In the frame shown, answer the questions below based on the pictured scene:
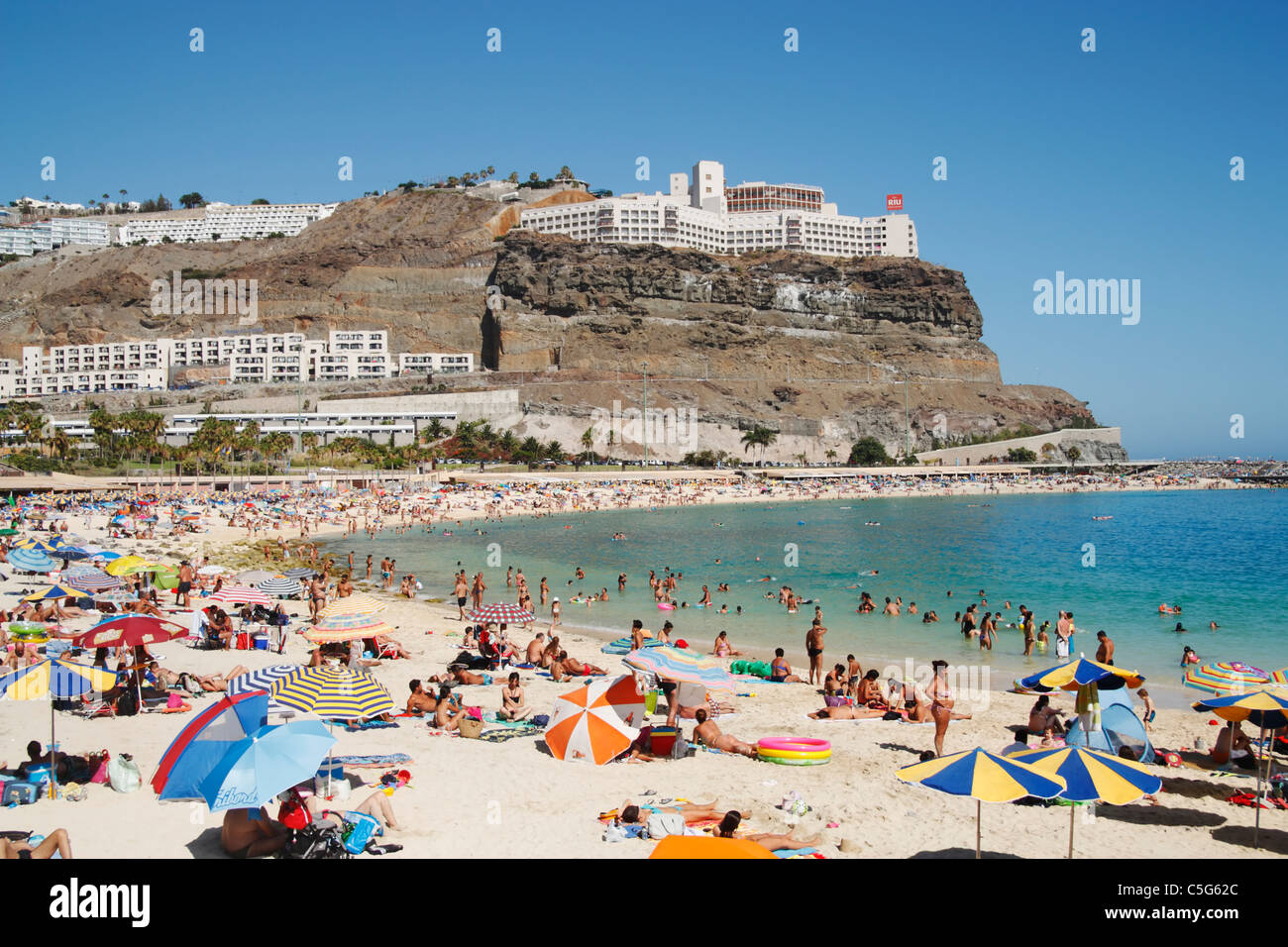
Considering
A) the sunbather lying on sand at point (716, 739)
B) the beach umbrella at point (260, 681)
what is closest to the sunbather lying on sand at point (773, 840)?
the sunbather lying on sand at point (716, 739)

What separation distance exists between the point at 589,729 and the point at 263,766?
4.20 meters

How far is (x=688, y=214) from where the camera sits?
127 meters

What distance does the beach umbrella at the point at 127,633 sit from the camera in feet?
39.9

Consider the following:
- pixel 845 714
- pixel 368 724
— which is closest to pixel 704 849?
pixel 368 724

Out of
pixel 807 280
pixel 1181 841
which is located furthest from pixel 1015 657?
pixel 807 280

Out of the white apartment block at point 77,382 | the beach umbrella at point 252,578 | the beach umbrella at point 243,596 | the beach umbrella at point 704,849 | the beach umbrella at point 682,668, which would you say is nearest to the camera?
the beach umbrella at point 704,849

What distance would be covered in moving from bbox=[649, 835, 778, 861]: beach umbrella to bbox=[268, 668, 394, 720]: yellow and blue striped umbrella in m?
5.94

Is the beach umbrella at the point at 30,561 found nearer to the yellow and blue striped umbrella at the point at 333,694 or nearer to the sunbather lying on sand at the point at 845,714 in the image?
the yellow and blue striped umbrella at the point at 333,694

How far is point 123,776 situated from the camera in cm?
860

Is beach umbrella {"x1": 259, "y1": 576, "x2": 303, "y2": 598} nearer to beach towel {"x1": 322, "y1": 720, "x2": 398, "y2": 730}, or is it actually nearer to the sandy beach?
the sandy beach

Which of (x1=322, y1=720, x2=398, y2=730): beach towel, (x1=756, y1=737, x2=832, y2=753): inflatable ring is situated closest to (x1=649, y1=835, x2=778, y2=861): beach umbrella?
(x1=756, y1=737, x2=832, y2=753): inflatable ring

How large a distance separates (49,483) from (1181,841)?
60.8m

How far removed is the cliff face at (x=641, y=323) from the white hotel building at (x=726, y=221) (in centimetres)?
1018

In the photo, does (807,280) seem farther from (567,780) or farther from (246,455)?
(567,780)
